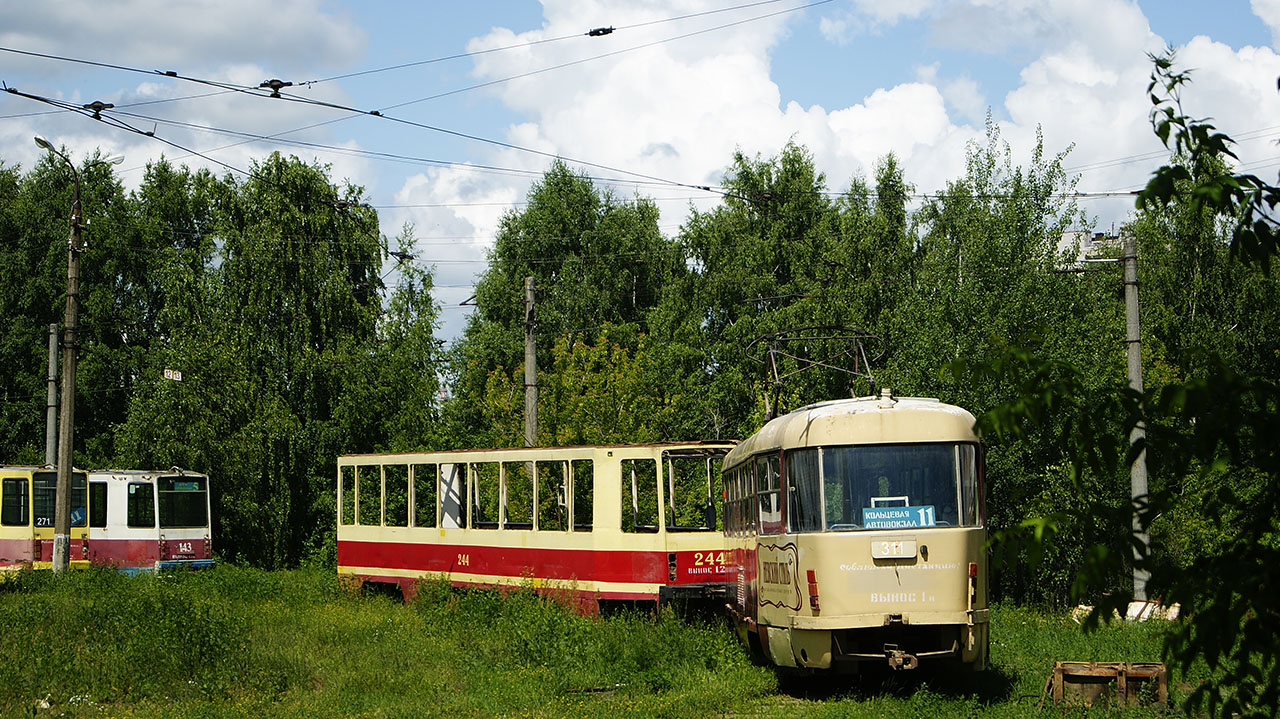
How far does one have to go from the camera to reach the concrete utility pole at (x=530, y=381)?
24.7m

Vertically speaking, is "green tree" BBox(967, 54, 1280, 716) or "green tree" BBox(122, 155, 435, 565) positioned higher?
"green tree" BBox(122, 155, 435, 565)

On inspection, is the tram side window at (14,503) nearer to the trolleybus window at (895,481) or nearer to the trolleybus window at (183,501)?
the trolleybus window at (183,501)

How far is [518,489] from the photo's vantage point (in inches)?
764

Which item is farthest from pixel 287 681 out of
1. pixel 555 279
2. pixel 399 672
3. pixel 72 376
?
pixel 555 279

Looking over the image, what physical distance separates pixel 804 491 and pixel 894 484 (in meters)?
0.82

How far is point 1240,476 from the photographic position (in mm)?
3795

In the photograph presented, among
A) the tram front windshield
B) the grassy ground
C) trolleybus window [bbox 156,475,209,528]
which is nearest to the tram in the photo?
trolleybus window [bbox 156,475,209,528]

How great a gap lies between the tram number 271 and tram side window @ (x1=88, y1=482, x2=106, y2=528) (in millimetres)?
17685

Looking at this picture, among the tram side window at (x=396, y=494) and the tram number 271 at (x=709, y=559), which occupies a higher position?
the tram side window at (x=396, y=494)

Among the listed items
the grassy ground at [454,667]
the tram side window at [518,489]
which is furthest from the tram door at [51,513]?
the tram side window at [518,489]

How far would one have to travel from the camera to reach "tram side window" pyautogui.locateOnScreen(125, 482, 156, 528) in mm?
29656

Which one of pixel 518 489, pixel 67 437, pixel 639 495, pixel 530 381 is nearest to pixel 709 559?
pixel 639 495

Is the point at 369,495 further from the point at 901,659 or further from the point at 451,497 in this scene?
the point at 901,659

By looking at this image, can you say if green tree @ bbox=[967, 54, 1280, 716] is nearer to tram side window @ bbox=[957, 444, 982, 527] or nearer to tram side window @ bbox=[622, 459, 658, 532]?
tram side window @ bbox=[957, 444, 982, 527]
